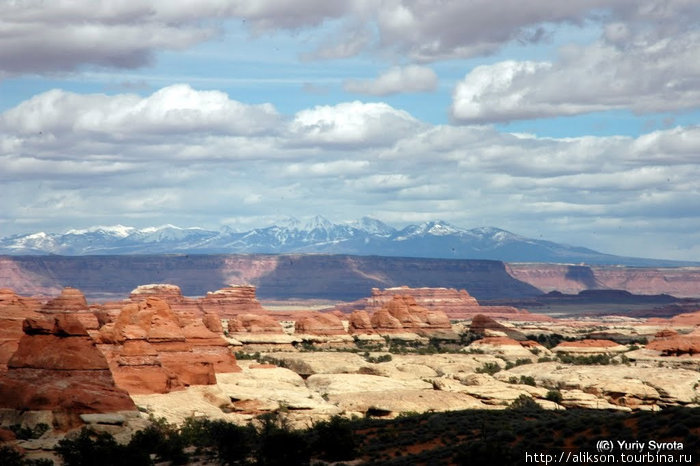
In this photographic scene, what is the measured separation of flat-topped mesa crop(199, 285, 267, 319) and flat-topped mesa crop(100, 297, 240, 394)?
78.0m

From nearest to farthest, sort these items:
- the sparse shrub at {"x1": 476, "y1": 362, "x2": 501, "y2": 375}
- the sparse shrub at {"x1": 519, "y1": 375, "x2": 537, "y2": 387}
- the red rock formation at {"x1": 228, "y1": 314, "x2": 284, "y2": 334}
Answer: the sparse shrub at {"x1": 519, "y1": 375, "x2": 537, "y2": 387}, the sparse shrub at {"x1": 476, "y1": 362, "x2": 501, "y2": 375}, the red rock formation at {"x1": 228, "y1": 314, "x2": 284, "y2": 334}

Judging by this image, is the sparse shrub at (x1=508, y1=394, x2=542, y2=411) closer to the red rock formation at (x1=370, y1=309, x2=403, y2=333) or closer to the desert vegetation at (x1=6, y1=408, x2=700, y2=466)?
the desert vegetation at (x1=6, y1=408, x2=700, y2=466)

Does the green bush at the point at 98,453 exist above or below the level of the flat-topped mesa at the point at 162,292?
below

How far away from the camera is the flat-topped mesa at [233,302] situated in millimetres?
154000

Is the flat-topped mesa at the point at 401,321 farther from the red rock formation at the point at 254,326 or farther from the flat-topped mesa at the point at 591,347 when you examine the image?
the flat-topped mesa at the point at 591,347

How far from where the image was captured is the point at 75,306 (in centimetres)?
9950

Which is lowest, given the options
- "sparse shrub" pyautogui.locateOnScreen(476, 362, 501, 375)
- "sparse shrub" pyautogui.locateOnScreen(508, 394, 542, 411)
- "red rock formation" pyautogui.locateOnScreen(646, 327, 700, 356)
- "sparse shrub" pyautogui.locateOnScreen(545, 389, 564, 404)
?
"sparse shrub" pyautogui.locateOnScreen(476, 362, 501, 375)

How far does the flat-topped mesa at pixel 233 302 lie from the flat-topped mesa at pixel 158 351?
77987 millimetres

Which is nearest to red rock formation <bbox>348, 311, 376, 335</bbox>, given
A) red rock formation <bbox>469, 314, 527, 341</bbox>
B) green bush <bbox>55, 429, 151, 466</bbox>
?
red rock formation <bbox>469, 314, 527, 341</bbox>

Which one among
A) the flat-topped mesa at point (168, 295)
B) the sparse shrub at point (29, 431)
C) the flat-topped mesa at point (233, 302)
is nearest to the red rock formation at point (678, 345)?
the flat-topped mesa at point (168, 295)

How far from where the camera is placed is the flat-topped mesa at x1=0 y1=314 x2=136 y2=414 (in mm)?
44656

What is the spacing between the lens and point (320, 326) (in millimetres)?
124500

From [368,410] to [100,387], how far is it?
18.1 metres

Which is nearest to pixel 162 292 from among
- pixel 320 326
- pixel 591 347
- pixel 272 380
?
pixel 320 326
